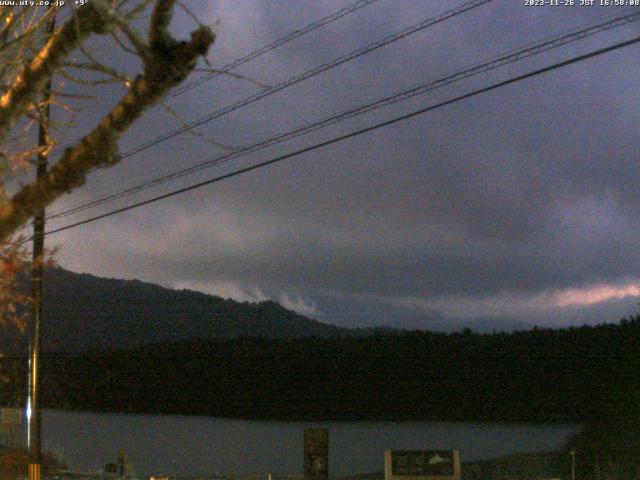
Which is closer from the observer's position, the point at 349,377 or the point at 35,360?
the point at 35,360

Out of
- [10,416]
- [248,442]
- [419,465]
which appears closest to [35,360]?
[10,416]

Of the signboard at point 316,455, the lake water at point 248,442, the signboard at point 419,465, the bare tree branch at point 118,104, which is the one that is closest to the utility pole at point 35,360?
the signboard at point 316,455

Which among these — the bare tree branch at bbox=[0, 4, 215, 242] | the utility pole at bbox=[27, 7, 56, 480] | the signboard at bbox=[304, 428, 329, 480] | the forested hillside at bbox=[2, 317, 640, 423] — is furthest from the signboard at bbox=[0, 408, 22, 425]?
the bare tree branch at bbox=[0, 4, 215, 242]

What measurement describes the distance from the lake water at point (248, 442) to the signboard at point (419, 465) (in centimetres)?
1466

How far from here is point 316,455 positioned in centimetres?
1852

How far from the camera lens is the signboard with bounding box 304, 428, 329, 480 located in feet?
Result: 60.4

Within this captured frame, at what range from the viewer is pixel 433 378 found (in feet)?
194

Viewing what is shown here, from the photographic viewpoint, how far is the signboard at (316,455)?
18.4 meters

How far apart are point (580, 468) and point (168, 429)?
2708 centimetres

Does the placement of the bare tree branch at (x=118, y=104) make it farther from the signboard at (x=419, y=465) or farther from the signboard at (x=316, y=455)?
the signboard at (x=316, y=455)

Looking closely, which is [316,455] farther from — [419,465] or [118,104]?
[118,104]

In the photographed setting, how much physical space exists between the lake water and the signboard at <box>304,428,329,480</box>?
43.7ft

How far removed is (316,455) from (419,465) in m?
2.09

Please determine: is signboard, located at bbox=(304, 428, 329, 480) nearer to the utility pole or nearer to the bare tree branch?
the utility pole
